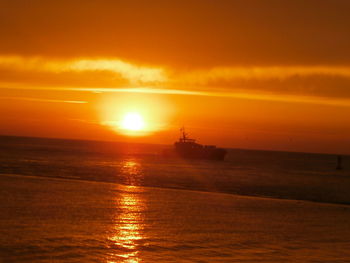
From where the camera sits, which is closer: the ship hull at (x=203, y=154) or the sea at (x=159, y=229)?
the sea at (x=159, y=229)

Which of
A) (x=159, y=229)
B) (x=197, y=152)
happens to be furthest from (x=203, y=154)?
(x=159, y=229)

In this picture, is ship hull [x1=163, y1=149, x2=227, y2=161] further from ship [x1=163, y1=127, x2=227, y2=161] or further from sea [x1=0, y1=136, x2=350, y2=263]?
sea [x1=0, y1=136, x2=350, y2=263]

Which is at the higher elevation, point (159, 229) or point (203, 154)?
point (203, 154)

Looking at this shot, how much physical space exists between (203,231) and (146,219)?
2752 mm

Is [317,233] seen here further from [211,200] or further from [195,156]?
[195,156]

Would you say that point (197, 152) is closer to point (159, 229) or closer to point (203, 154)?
point (203, 154)

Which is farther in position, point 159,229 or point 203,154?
point 203,154

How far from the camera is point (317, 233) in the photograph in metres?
17.0

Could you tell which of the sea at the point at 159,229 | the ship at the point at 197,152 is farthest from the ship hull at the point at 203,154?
the sea at the point at 159,229

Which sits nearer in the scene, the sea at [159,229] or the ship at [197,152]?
the sea at [159,229]

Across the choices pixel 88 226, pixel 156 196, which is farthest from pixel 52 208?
pixel 156 196

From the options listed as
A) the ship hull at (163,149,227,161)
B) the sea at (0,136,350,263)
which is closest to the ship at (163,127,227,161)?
the ship hull at (163,149,227,161)

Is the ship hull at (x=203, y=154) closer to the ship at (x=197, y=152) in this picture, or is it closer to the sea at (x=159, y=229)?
the ship at (x=197, y=152)

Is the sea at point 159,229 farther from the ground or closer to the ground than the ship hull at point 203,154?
closer to the ground
